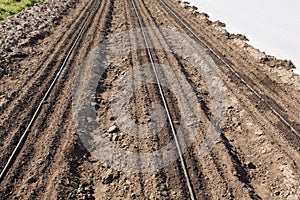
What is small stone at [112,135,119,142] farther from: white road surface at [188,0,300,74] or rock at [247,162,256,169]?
white road surface at [188,0,300,74]

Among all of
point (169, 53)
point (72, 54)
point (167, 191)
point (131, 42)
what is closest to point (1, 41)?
point (72, 54)

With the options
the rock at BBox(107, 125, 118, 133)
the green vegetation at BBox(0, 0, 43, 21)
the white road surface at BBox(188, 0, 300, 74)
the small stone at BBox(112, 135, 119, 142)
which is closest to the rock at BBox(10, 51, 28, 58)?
the rock at BBox(107, 125, 118, 133)

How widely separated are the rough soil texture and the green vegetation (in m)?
5.39

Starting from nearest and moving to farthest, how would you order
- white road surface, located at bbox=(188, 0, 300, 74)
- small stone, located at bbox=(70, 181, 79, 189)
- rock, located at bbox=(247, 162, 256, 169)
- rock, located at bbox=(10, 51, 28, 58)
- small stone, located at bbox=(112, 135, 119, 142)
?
small stone, located at bbox=(70, 181, 79, 189)
rock, located at bbox=(247, 162, 256, 169)
small stone, located at bbox=(112, 135, 119, 142)
rock, located at bbox=(10, 51, 28, 58)
white road surface, located at bbox=(188, 0, 300, 74)

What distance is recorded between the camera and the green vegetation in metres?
24.5

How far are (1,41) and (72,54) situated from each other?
4506 mm

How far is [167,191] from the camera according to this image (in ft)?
26.9

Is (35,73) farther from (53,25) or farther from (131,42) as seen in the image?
(53,25)

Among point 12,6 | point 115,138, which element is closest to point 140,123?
point 115,138

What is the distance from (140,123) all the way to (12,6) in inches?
850

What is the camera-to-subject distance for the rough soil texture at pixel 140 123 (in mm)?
8359

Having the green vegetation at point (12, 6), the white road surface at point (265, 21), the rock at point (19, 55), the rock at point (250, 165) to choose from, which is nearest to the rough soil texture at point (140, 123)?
the rock at point (250, 165)

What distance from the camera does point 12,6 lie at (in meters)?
26.6

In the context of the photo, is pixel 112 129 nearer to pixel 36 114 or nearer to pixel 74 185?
pixel 36 114
